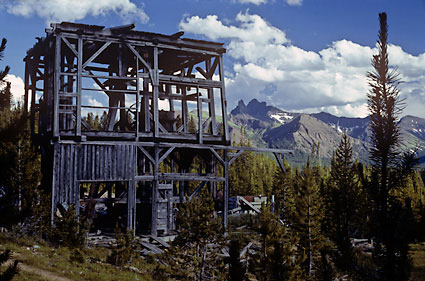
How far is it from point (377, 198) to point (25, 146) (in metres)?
24.6

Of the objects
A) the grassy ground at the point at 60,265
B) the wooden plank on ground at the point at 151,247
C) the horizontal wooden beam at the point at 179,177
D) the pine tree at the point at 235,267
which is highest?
the horizontal wooden beam at the point at 179,177

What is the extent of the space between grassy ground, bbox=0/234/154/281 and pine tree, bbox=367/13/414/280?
13.6m

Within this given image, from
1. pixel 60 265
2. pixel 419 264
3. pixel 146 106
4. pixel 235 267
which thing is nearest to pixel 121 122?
pixel 146 106

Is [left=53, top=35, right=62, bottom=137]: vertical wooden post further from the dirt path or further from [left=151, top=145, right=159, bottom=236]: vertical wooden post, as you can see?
the dirt path

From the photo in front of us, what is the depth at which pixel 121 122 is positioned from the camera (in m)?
30.0

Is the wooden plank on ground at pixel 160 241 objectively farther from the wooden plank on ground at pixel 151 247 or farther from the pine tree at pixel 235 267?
the pine tree at pixel 235 267

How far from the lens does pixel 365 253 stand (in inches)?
1576

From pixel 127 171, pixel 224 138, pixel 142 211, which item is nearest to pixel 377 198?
pixel 127 171

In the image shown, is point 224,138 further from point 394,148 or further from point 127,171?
point 394,148

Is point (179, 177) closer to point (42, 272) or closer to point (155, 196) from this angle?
point (155, 196)

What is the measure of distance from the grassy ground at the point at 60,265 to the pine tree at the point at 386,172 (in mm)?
13580

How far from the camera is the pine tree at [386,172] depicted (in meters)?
5.09

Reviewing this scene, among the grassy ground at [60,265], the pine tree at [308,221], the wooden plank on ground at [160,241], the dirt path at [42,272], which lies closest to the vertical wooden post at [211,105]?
the pine tree at [308,221]

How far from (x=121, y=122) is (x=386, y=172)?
26.4 m
